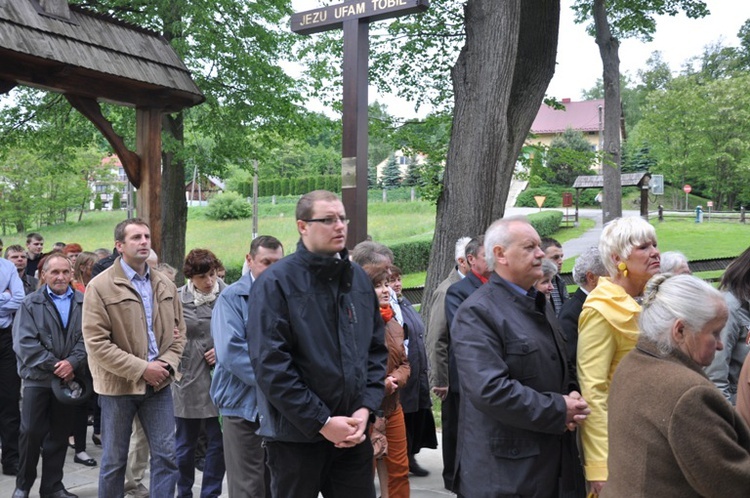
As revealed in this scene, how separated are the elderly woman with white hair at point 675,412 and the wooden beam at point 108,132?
23.3 ft

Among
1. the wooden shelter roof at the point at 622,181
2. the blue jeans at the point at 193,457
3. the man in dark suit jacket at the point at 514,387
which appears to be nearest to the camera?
the man in dark suit jacket at the point at 514,387

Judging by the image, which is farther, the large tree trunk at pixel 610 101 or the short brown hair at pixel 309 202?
the large tree trunk at pixel 610 101

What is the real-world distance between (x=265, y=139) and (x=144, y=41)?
8651 mm

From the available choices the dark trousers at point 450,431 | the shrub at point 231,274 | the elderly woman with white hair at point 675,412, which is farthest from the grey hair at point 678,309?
the shrub at point 231,274

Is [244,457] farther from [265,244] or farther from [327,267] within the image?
[327,267]

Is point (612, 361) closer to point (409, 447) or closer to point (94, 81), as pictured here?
point (409, 447)

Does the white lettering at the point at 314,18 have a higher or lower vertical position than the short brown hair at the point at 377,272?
higher

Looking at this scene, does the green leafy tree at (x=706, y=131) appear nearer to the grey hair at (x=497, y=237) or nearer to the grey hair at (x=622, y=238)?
the grey hair at (x=622, y=238)

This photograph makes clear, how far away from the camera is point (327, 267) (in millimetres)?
3502

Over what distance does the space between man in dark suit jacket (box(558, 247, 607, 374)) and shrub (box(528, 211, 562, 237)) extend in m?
30.4

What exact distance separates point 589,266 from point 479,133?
5065 millimetres

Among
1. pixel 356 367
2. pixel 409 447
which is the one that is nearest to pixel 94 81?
pixel 409 447

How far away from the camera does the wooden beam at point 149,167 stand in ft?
28.9

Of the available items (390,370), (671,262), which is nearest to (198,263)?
(390,370)
